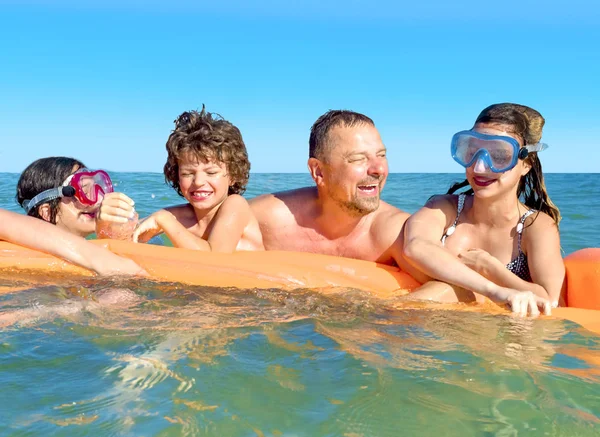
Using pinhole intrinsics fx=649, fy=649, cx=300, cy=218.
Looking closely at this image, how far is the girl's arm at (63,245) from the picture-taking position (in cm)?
416

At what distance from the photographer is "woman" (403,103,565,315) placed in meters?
4.02

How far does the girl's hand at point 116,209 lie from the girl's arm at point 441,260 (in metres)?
1.91

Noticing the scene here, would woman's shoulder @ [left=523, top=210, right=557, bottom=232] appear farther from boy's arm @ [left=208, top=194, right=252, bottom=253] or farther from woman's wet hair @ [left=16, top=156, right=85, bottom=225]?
woman's wet hair @ [left=16, top=156, right=85, bottom=225]

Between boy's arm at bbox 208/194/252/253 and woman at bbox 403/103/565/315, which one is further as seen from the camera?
boy's arm at bbox 208/194/252/253

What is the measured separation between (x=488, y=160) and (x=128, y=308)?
2.40 meters

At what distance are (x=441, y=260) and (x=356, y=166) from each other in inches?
36.0

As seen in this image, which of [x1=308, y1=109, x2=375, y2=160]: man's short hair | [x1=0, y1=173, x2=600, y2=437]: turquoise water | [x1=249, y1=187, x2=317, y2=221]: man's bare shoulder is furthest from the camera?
[x1=249, y1=187, x2=317, y2=221]: man's bare shoulder

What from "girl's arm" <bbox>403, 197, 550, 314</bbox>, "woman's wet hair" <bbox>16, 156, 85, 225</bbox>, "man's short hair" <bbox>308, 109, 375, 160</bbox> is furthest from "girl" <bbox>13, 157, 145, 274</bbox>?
"girl's arm" <bbox>403, 197, 550, 314</bbox>

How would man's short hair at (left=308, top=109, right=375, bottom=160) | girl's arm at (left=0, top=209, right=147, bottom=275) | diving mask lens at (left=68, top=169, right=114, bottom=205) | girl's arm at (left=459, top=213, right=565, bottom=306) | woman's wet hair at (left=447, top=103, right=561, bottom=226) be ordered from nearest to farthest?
girl's arm at (left=459, top=213, right=565, bottom=306) < girl's arm at (left=0, top=209, right=147, bottom=275) < woman's wet hair at (left=447, top=103, right=561, bottom=226) < man's short hair at (left=308, top=109, right=375, bottom=160) < diving mask lens at (left=68, top=169, right=114, bottom=205)

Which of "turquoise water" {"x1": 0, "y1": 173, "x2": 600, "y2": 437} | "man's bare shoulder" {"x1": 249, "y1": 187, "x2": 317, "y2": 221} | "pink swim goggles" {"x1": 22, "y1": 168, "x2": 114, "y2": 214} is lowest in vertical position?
"turquoise water" {"x1": 0, "y1": 173, "x2": 600, "y2": 437}

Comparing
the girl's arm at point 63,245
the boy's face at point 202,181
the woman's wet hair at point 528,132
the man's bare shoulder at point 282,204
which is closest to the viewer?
the girl's arm at point 63,245

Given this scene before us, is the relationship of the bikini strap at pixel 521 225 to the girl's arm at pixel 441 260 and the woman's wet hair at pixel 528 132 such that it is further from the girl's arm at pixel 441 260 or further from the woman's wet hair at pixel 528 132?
the girl's arm at pixel 441 260

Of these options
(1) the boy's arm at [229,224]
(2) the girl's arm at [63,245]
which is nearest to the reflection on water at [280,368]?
(2) the girl's arm at [63,245]

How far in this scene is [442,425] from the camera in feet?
7.38
